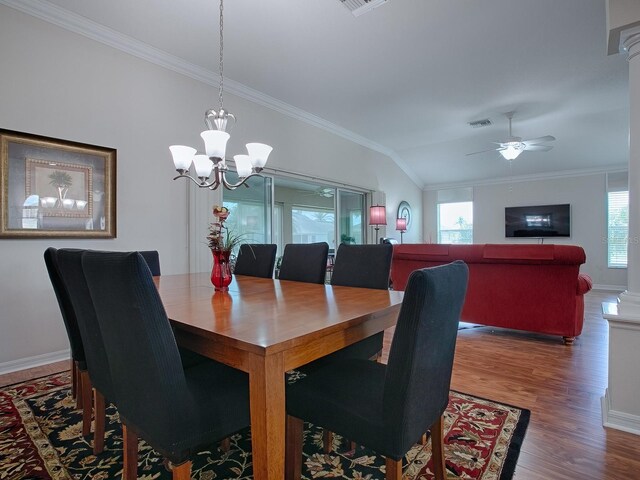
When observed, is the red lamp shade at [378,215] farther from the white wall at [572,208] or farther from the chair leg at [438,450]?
the chair leg at [438,450]

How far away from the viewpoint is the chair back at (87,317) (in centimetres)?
123

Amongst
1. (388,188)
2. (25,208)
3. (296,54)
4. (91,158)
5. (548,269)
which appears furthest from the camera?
(388,188)

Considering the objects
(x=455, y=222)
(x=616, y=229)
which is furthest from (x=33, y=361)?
(x=616, y=229)

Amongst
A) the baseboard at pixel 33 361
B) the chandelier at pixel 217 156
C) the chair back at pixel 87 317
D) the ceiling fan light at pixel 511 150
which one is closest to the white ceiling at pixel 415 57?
the ceiling fan light at pixel 511 150

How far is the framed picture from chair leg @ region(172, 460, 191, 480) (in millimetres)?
2433

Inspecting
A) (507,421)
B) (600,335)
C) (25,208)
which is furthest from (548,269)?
(25,208)

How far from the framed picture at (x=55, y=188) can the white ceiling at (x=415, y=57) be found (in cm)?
112

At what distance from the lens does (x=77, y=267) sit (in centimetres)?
120

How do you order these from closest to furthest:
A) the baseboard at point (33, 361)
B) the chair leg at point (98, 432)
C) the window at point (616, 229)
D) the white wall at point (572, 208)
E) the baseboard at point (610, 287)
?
the chair leg at point (98, 432), the baseboard at point (33, 361), the baseboard at point (610, 287), the window at point (616, 229), the white wall at point (572, 208)

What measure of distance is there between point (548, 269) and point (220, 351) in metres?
3.09

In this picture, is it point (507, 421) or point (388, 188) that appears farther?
point (388, 188)

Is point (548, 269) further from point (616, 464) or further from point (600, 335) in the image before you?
point (616, 464)

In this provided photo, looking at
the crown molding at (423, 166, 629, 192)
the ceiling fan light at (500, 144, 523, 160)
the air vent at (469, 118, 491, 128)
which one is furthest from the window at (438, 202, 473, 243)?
the ceiling fan light at (500, 144, 523, 160)

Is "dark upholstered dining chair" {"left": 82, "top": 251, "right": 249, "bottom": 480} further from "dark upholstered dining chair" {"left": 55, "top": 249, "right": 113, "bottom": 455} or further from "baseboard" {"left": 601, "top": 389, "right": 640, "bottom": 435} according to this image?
"baseboard" {"left": 601, "top": 389, "right": 640, "bottom": 435}
